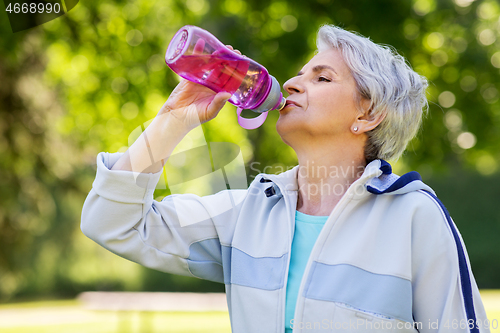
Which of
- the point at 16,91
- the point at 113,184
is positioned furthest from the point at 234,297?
the point at 16,91

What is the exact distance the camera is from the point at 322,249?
153 cm

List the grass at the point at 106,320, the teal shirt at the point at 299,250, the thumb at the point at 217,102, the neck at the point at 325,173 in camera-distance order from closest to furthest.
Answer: the teal shirt at the point at 299,250
the thumb at the point at 217,102
the neck at the point at 325,173
the grass at the point at 106,320

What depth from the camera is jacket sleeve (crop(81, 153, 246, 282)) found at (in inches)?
60.8

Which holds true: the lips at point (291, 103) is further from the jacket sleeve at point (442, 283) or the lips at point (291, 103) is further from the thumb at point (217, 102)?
the jacket sleeve at point (442, 283)

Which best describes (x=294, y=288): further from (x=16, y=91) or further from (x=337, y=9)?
(x=16, y=91)

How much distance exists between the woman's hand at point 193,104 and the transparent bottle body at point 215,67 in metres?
0.04

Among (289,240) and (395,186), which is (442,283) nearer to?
(395,186)

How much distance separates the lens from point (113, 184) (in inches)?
60.3

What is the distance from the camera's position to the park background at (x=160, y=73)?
464 centimetres

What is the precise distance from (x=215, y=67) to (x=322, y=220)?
746 mm

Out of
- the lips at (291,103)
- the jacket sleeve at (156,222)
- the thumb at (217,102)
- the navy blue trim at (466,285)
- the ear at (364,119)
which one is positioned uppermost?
the thumb at (217,102)

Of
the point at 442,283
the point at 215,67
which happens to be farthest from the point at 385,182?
the point at 215,67

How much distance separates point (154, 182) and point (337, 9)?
3507 mm

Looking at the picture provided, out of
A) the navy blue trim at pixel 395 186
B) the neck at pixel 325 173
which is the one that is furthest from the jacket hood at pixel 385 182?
the neck at pixel 325 173
